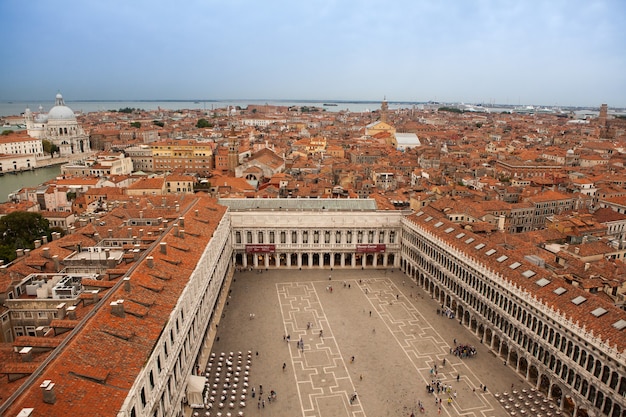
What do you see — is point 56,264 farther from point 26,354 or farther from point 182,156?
point 182,156

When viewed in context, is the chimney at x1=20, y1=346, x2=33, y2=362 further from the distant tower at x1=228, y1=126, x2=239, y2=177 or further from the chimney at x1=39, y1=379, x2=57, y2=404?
the distant tower at x1=228, y1=126, x2=239, y2=177

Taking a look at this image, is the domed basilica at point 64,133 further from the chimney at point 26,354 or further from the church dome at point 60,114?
the chimney at point 26,354

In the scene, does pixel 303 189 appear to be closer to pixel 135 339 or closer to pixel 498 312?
pixel 498 312

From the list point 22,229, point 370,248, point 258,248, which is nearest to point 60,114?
point 22,229

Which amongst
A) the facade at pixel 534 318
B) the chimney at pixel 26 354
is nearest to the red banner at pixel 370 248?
the facade at pixel 534 318

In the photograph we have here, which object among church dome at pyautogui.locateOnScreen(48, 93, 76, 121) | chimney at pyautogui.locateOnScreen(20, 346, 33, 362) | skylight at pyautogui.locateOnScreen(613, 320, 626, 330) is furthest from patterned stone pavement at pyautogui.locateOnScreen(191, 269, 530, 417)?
church dome at pyautogui.locateOnScreen(48, 93, 76, 121)

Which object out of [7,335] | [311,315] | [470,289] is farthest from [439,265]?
[7,335]

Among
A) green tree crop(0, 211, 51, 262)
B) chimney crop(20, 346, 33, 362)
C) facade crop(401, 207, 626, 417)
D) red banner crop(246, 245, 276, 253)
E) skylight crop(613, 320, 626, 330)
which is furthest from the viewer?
red banner crop(246, 245, 276, 253)
